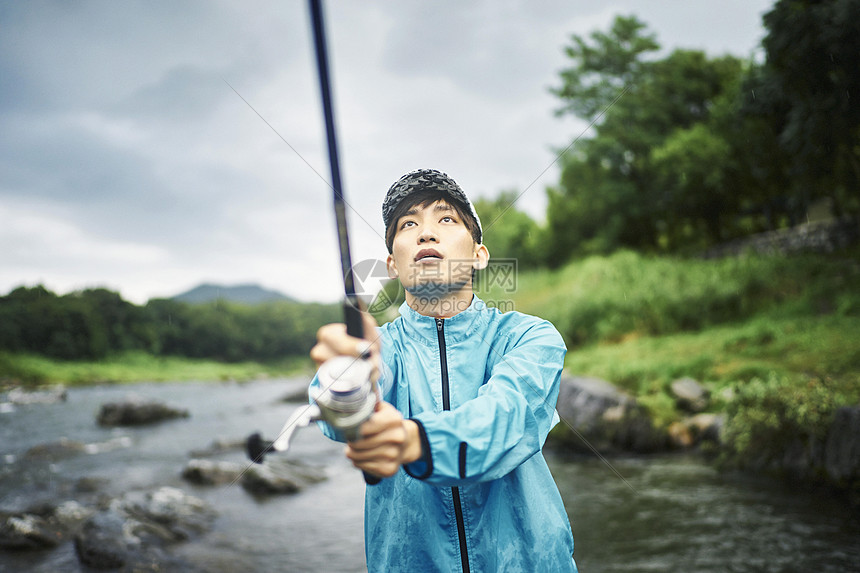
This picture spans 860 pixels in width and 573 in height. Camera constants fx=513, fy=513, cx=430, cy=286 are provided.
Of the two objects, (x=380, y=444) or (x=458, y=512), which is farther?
(x=458, y=512)

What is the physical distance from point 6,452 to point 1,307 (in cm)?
4135

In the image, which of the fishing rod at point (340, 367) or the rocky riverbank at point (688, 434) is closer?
the fishing rod at point (340, 367)

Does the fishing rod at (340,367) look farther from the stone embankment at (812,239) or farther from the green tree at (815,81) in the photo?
the stone embankment at (812,239)

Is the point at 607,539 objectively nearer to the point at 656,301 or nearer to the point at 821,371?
the point at 821,371

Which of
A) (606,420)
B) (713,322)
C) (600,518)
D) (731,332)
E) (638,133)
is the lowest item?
(600,518)

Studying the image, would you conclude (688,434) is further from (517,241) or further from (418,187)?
(517,241)

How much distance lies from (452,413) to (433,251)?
2.27ft

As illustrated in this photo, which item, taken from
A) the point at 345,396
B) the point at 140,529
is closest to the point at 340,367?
A: the point at 345,396

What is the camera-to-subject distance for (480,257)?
211 cm

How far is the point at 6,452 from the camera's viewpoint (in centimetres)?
1466

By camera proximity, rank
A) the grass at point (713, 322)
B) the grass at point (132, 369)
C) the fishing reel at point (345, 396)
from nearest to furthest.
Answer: the fishing reel at point (345, 396), the grass at point (713, 322), the grass at point (132, 369)

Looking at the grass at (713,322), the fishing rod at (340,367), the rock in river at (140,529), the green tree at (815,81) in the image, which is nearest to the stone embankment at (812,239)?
the grass at (713,322)

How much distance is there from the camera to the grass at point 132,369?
136ft

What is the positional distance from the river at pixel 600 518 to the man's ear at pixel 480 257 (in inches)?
205
